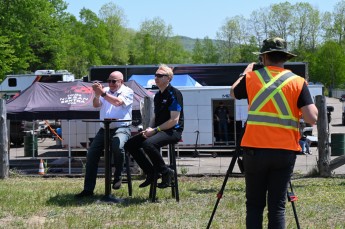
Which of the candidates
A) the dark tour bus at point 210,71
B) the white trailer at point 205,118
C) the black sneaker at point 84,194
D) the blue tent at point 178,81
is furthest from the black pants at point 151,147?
the dark tour bus at point 210,71

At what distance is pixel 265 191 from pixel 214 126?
562 inches

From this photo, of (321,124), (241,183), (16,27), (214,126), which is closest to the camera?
(241,183)

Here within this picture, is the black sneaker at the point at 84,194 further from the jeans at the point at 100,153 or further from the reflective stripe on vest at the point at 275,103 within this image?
the reflective stripe on vest at the point at 275,103

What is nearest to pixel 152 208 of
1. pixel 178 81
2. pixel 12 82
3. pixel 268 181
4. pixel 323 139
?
pixel 268 181

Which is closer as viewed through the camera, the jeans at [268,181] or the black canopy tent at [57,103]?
the jeans at [268,181]

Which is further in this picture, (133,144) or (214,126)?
(214,126)

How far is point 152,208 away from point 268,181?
276 centimetres

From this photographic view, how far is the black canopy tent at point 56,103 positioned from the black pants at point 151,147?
18.5ft

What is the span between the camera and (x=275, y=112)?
5.03 m

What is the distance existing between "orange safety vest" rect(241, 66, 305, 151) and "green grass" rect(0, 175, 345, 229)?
183 cm

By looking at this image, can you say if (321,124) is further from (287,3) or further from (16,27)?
(287,3)

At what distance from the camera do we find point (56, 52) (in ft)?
189

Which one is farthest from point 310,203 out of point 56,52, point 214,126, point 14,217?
point 56,52

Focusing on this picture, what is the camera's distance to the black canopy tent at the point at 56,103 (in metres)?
13.7
